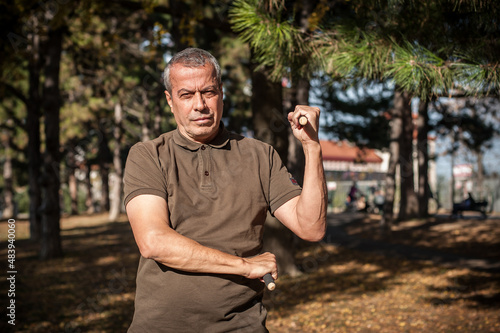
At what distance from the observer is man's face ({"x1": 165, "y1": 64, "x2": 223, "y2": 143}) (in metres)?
2.16

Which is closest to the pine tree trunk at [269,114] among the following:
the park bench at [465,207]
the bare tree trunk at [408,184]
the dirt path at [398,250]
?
the dirt path at [398,250]

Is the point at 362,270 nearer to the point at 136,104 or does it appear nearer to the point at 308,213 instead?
the point at 308,213

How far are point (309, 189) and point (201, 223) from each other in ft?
1.70

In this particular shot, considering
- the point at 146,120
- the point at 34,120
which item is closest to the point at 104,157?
the point at 146,120

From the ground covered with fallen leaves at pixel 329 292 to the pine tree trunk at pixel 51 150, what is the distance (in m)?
0.70

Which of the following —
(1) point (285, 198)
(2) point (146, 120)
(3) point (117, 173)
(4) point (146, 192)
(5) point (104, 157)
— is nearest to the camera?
(4) point (146, 192)

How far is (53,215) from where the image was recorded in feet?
36.5

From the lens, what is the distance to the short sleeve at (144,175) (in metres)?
2.07

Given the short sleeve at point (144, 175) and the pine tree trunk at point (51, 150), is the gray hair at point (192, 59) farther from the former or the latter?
the pine tree trunk at point (51, 150)

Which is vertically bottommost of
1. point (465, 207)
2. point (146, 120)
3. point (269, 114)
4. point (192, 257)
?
point (465, 207)

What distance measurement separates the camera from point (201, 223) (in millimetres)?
2086

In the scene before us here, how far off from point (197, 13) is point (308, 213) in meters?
6.47

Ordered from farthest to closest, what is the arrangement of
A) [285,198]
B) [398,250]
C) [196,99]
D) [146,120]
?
1. [146,120]
2. [398,250]
3. [285,198]
4. [196,99]

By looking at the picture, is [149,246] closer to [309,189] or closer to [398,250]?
[309,189]
